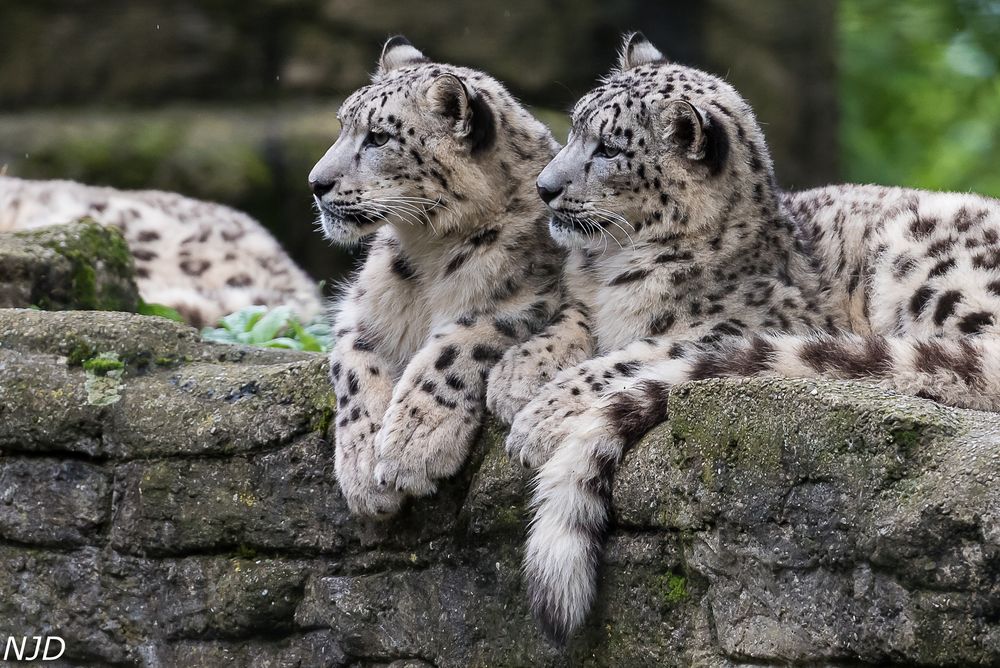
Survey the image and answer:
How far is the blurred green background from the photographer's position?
942cm

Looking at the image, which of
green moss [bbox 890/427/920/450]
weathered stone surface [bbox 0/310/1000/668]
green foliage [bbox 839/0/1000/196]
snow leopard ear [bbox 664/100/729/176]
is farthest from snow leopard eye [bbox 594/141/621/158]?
green foliage [bbox 839/0/1000/196]

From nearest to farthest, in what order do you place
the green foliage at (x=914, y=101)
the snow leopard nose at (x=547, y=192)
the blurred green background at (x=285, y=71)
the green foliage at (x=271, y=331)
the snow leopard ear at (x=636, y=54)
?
the snow leopard nose at (x=547, y=192), the snow leopard ear at (x=636, y=54), the green foliage at (x=271, y=331), the blurred green background at (x=285, y=71), the green foliage at (x=914, y=101)

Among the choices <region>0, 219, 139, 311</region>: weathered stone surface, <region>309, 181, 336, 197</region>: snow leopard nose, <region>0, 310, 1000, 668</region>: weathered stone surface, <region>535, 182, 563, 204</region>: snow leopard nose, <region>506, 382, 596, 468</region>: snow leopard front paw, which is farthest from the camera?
<region>0, 219, 139, 311</region>: weathered stone surface

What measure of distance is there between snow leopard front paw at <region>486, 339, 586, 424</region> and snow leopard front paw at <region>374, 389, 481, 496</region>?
0.10 m

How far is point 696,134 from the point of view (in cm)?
408

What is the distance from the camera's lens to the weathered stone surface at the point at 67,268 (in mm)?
5273

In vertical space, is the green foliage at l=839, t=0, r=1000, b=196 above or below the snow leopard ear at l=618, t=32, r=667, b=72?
below

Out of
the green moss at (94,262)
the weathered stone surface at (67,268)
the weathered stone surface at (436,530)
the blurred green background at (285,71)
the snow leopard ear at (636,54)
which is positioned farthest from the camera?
the blurred green background at (285,71)

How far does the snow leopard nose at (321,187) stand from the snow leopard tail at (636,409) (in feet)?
3.94

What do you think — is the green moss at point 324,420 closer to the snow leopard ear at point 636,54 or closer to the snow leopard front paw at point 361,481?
the snow leopard front paw at point 361,481

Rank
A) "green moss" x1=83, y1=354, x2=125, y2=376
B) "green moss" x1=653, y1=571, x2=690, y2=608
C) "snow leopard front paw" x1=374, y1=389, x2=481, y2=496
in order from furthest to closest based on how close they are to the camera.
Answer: "green moss" x1=83, y1=354, x2=125, y2=376, "snow leopard front paw" x1=374, y1=389, x2=481, y2=496, "green moss" x1=653, y1=571, x2=690, y2=608

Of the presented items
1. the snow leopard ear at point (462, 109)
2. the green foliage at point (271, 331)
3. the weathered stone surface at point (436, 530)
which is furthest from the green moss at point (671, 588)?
the green foliage at point (271, 331)

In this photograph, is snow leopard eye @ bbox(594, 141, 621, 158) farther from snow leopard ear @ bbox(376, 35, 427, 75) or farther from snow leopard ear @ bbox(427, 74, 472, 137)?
snow leopard ear @ bbox(376, 35, 427, 75)

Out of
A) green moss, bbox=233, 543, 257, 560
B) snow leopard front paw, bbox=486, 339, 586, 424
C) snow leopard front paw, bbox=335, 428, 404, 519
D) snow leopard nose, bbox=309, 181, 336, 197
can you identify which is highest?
snow leopard nose, bbox=309, 181, 336, 197
